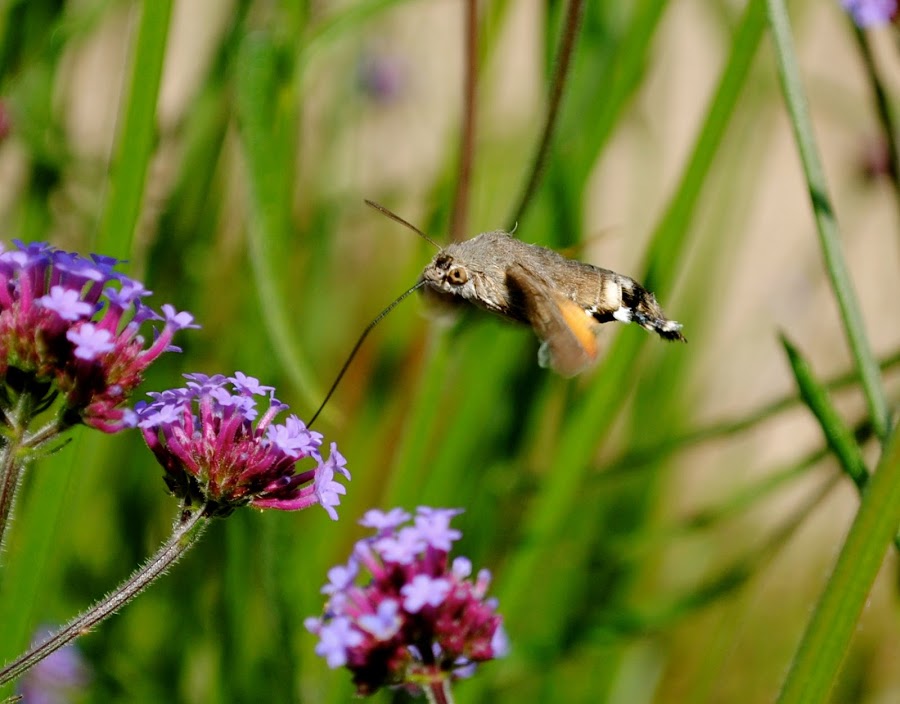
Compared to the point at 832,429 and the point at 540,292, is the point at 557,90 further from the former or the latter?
the point at 832,429

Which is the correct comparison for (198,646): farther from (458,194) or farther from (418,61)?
(418,61)

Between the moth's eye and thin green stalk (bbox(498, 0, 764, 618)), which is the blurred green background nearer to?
thin green stalk (bbox(498, 0, 764, 618))

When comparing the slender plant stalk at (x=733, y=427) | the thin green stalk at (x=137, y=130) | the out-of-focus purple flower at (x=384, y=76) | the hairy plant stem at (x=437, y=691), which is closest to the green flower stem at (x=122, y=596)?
the hairy plant stem at (x=437, y=691)

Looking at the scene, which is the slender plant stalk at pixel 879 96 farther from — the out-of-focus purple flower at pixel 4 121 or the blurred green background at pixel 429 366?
the out-of-focus purple flower at pixel 4 121

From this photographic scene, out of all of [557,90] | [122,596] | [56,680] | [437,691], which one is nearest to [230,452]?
[122,596]

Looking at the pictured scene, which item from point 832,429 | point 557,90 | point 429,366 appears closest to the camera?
point 832,429

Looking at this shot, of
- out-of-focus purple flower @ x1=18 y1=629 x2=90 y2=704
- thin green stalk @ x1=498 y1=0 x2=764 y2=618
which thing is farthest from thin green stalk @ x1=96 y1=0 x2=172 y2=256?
out-of-focus purple flower @ x1=18 y1=629 x2=90 y2=704
